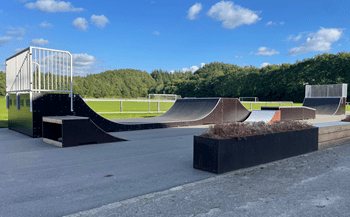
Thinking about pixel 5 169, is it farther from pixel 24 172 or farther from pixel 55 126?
pixel 55 126

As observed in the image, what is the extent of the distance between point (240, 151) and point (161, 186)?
1583mm

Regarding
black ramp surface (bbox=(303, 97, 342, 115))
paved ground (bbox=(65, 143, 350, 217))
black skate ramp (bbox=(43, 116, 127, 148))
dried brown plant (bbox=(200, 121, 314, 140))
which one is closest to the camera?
paved ground (bbox=(65, 143, 350, 217))

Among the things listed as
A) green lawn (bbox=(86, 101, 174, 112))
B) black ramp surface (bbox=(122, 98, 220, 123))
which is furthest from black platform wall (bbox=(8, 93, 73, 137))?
green lawn (bbox=(86, 101, 174, 112))

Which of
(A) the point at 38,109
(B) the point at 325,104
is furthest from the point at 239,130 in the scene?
(B) the point at 325,104

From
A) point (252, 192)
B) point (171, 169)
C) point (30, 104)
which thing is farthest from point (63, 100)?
point (252, 192)

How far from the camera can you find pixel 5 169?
450 cm

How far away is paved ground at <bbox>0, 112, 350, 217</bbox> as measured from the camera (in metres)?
2.81

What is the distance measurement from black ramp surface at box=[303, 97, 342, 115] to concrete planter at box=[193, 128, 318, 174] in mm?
20439

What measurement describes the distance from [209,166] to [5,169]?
357 cm

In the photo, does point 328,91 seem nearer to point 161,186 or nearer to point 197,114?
point 197,114

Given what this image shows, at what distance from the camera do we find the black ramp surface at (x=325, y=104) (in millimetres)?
22688

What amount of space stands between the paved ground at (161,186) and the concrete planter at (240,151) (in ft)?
0.49

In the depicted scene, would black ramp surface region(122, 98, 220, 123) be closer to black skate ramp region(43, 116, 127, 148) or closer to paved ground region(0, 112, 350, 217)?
black skate ramp region(43, 116, 127, 148)

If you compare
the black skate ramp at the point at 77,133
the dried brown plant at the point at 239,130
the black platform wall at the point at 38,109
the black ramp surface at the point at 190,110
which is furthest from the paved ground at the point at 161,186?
the black ramp surface at the point at 190,110
